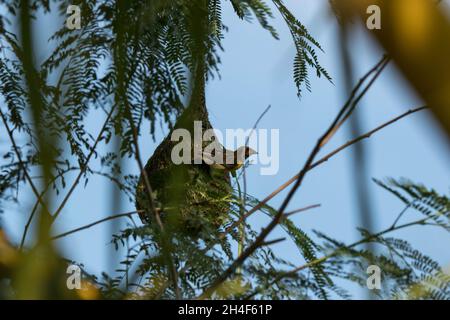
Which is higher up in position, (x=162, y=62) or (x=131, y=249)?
(x=162, y=62)

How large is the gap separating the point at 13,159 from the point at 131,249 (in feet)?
2.76

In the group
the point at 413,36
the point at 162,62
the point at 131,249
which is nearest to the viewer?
the point at 413,36

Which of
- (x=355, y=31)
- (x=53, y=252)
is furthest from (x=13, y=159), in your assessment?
(x=355, y=31)

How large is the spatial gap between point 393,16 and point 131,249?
80cm
